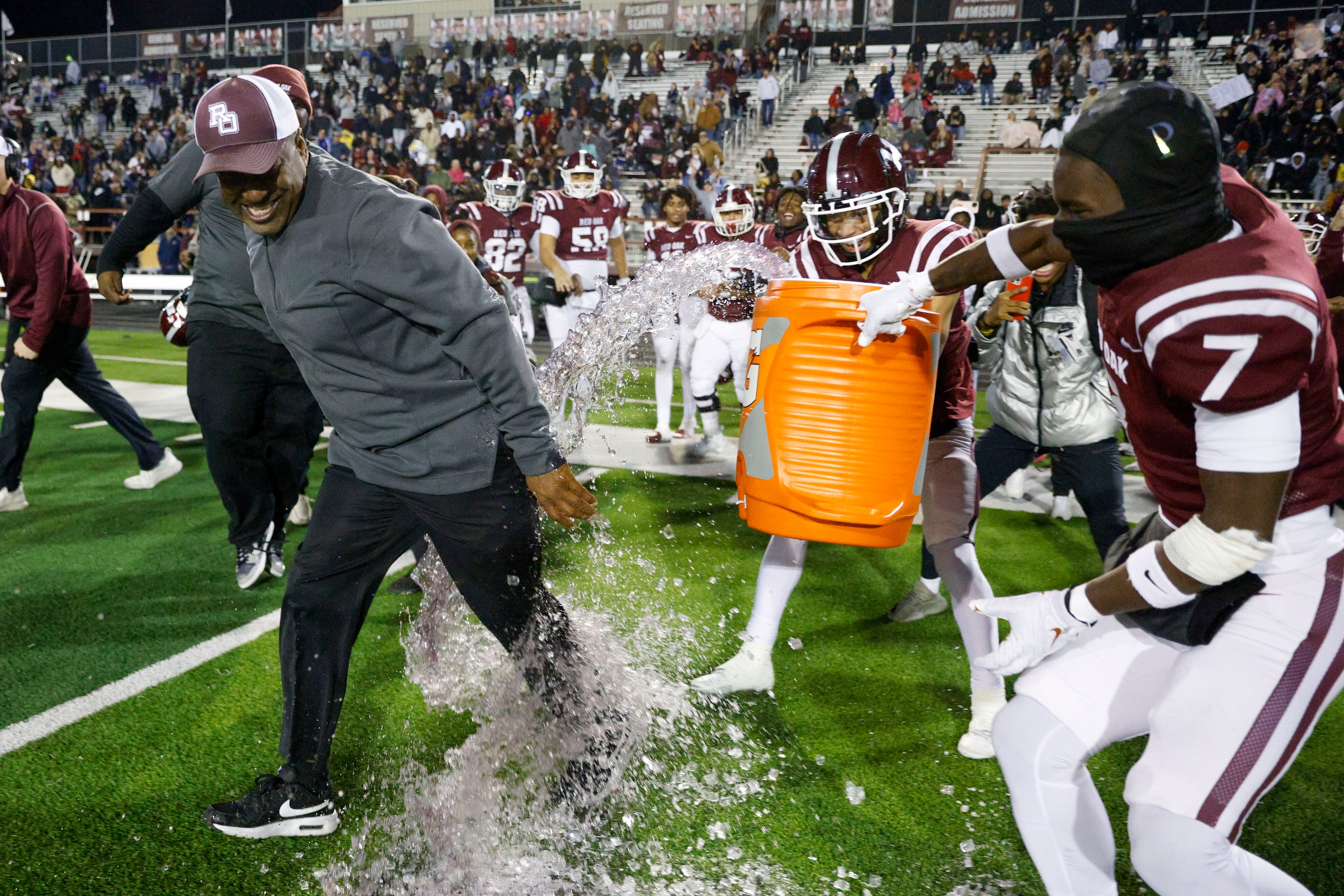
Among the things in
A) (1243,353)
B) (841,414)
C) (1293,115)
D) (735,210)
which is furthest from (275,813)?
(1293,115)

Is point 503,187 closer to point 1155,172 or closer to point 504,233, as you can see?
point 504,233

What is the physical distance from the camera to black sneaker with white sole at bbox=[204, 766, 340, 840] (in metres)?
2.49

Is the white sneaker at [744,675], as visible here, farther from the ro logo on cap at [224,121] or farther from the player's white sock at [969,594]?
the ro logo on cap at [224,121]

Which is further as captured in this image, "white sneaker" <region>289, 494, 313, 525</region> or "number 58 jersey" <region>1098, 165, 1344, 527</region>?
"white sneaker" <region>289, 494, 313, 525</region>

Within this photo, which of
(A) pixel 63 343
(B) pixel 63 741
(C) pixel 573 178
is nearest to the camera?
(B) pixel 63 741

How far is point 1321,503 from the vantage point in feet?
5.48

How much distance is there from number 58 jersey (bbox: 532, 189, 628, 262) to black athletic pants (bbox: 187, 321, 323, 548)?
392cm

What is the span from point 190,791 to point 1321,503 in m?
2.87

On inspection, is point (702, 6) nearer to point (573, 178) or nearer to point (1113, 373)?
point (573, 178)

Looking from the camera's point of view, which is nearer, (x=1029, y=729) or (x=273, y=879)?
(x=1029, y=729)

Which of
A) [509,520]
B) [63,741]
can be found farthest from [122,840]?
[509,520]

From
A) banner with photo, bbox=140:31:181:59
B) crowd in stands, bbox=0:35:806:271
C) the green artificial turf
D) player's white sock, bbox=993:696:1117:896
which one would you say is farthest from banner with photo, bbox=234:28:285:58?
player's white sock, bbox=993:696:1117:896

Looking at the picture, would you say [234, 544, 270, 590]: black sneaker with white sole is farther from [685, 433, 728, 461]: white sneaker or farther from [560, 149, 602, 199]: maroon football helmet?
[560, 149, 602, 199]: maroon football helmet

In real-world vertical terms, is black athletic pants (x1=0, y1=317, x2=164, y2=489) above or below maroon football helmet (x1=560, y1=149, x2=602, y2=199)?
below
